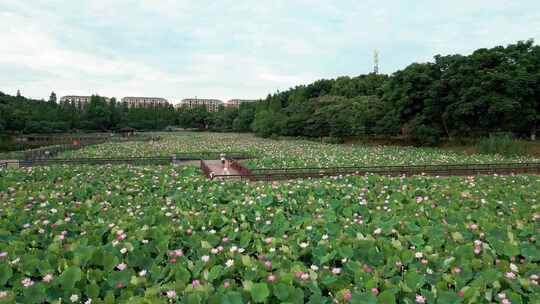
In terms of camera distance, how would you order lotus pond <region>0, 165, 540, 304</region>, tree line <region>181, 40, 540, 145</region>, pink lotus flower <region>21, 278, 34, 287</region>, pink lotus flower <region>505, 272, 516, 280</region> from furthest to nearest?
tree line <region>181, 40, 540, 145</region>
pink lotus flower <region>505, 272, 516, 280</region>
pink lotus flower <region>21, 278, 34, 287</region>
lotus pond <region>0, 165, 540, 304</region>

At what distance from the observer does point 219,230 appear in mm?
6133

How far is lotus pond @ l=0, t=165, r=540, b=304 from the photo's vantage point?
11.4 ft

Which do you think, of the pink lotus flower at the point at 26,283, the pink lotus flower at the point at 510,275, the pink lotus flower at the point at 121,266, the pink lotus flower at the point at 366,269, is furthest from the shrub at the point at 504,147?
the pink lotus flower at the point at 26,283

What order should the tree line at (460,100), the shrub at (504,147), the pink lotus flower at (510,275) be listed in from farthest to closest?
the tree line at (460,100), the shrub at (504,147), the pink lotus flower at (510,275)

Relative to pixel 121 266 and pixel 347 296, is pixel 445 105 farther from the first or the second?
pixel 121 266

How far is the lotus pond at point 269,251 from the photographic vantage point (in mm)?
3465

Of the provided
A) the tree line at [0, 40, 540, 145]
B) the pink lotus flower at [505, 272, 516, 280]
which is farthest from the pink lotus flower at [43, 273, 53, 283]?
the tree line at [0, 40, 540, 145]

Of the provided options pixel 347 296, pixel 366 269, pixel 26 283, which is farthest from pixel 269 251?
pixel 26 283

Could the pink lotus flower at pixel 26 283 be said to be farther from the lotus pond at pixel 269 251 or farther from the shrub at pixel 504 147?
the shrub at pixel 504 147

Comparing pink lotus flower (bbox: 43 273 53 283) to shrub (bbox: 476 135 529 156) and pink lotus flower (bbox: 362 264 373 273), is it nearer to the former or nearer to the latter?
pink lotus flower (bbox: 362 264 373 273)

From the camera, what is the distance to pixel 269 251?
15.6 feet

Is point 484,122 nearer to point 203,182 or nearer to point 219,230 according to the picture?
point 203,182

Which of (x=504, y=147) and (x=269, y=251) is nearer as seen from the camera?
(x=269, y=251)

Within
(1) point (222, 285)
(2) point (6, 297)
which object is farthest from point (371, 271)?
(2) point (6, 297)
